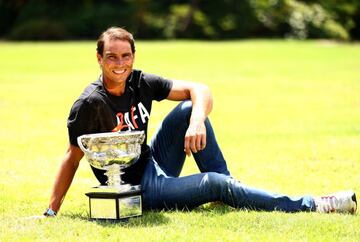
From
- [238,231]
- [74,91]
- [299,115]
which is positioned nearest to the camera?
[238,231]

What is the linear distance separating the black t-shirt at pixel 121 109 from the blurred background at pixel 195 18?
3442cm

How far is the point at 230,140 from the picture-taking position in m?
9.72

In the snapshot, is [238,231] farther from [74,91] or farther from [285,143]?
[74,91]

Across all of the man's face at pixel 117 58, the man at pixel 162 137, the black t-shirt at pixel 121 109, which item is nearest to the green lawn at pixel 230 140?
the man at pixel 162 137

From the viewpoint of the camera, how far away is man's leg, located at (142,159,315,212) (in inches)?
206

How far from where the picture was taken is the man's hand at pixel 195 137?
5.05 metres

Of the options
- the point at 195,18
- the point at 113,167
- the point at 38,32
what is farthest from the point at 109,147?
the point at 195,18

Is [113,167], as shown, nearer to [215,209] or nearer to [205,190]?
[205,190]

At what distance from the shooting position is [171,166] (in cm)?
571

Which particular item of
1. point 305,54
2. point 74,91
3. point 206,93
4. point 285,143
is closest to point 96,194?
point 206,93

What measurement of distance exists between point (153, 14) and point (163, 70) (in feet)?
71.3

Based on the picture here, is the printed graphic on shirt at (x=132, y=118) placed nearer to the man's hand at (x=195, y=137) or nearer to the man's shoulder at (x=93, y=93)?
the man's shoulder at (x=93, y=93)

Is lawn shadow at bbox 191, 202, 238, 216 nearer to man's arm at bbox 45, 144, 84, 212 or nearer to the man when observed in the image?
the man

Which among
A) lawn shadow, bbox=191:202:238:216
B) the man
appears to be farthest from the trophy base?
lawn shadow, bbox=191:202:238:216
